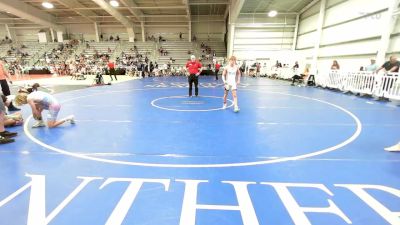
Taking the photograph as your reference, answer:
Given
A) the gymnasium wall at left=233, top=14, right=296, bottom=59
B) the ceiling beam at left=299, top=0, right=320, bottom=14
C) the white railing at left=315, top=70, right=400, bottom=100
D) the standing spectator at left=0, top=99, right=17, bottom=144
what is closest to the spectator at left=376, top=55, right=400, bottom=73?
the white railing at left=315, top=70, right=400, bottom=100

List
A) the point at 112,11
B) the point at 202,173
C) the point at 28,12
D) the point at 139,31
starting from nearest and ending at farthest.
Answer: the point at 202,173 → the point at 112,11 → the point at 28,12 → the point at 139,31

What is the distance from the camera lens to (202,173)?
3250 mm

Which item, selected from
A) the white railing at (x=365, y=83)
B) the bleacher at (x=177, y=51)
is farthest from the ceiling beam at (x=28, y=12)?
the white railing at (x=365, y=83)

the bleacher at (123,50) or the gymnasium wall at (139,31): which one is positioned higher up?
the gymnasium wall at (139,31)

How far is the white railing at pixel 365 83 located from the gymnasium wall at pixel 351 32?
252 centimetres

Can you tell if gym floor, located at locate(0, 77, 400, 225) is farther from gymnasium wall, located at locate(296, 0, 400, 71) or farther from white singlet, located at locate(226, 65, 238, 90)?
gymnasium wall, located at locate(296, 0, 400, 71)

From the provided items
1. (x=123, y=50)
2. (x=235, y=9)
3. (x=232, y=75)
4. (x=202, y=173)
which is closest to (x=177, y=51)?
(x=123, y=50)

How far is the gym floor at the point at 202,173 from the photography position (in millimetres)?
2422

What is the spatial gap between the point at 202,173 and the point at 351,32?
55.0 ft

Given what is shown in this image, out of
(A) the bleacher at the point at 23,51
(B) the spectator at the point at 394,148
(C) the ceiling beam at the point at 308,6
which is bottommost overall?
(B) the spectator at the point at 394,148

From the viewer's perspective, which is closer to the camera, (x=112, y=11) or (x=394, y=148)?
(x=394, y=148)

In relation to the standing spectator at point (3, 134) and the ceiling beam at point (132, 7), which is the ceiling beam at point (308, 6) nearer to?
the ceiling beam at point (132, 7)

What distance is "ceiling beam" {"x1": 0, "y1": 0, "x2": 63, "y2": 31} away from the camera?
23.6 m

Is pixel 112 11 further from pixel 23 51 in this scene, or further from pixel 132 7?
pixel 23 51
